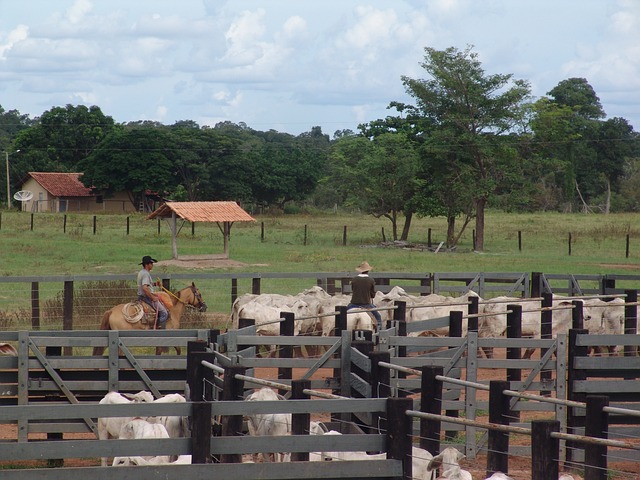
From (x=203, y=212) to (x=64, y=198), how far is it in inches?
1692

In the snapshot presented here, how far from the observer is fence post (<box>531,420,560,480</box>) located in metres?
6.43

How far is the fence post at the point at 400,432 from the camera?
22.3 feet

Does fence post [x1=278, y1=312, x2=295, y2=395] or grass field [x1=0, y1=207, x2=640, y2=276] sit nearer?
fence post [x1=278, y1=312, x2=295, y2=395]

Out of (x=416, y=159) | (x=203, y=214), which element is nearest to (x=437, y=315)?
(x=203, y=214)

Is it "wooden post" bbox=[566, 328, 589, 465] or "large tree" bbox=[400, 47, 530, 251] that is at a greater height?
"large tree" bbox=[400, 47, 530, 251]

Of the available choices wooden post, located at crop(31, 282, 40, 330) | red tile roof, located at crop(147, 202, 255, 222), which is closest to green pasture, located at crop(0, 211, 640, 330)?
wooden post, located at crop(31, 282, 40, 330)

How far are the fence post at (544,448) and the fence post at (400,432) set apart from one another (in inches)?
34.4

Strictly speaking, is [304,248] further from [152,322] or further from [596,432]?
[596,432]

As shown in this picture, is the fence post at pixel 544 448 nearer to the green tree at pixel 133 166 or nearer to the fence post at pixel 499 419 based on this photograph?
the fence post at pixel 499 419

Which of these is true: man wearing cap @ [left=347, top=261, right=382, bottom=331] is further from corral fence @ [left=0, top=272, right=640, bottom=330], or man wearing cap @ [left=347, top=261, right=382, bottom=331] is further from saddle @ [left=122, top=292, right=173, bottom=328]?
corral fence @ [left=0, top=272, right=640, bottom=330]

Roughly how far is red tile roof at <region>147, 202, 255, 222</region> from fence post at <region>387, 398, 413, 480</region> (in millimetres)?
32237

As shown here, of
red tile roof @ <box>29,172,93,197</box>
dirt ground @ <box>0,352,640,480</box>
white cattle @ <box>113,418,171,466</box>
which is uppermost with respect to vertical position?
red tile roof @ <box>29,172,93,197</box>

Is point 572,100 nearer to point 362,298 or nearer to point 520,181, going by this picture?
point 520,181

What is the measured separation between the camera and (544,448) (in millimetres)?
6449
